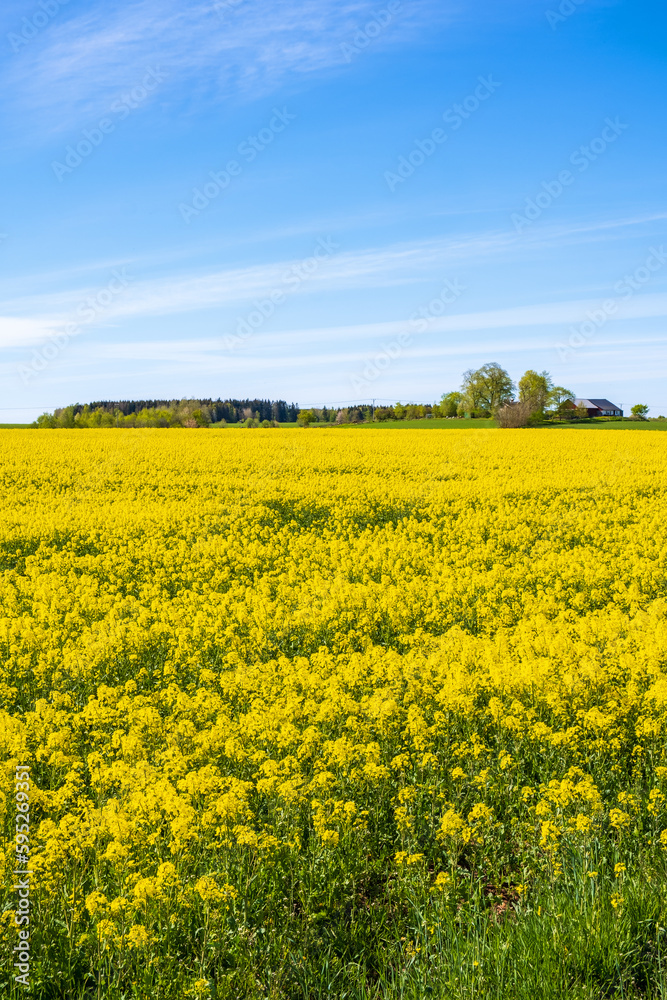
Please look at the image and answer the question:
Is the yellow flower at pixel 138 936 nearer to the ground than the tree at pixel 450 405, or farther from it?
nearer to the ground

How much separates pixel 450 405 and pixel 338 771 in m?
101

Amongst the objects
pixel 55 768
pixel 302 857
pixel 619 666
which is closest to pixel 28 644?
pixel 55 768

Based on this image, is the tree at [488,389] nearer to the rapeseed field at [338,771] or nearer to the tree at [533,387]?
the tree at [533,387]

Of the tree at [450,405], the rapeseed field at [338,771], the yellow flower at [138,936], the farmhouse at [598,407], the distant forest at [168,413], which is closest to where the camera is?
the yellow flower at [138,936]

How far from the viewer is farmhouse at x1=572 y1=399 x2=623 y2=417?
414 ft

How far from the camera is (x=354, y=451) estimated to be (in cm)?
3192

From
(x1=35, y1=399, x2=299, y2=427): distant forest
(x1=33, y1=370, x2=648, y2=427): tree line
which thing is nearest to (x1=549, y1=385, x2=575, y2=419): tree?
(x1=33, y1=370, x2=648, y2=427): tree line

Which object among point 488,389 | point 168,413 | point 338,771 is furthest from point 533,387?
point 338,771

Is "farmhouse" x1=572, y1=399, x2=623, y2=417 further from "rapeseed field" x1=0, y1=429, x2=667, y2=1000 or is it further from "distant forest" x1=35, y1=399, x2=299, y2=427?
"rapeseed field" x1=0, y1=429, x2=667, y2=1000

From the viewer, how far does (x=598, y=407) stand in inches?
4988

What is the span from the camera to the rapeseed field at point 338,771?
12.7 ft

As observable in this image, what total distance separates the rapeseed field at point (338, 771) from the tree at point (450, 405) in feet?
302

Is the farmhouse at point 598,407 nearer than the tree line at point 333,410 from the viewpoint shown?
No

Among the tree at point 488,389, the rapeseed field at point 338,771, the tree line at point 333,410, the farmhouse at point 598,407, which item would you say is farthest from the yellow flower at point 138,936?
the farmhouse at point 598,407
